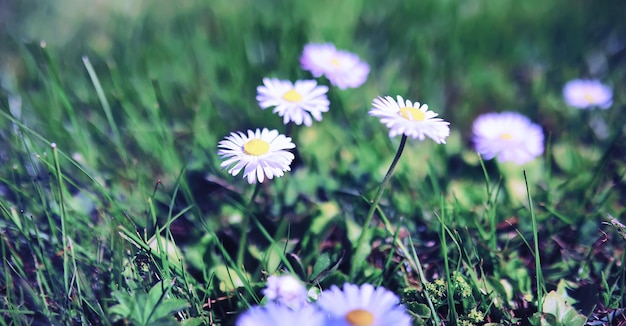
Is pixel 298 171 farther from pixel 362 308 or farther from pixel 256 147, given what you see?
pixel 362 308

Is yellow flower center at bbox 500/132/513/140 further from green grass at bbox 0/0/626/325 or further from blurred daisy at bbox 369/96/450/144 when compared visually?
blurred daisy at bbox 369/96/450/144

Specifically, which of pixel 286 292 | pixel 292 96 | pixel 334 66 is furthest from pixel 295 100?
pixel 286 292

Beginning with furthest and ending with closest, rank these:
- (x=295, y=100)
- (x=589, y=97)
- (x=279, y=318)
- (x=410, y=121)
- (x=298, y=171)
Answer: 1. (x=589, y=97)
2. (x=298, y=171)
3. (x=295, y=100)
4. (x=410, y=121)
5. (x=279, y=318)

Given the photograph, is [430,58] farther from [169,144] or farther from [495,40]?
[169,144]

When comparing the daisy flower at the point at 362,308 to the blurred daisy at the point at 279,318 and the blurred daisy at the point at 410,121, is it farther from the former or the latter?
the blurred daisy at the point at 410,121

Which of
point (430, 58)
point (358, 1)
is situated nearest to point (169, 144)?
point (430, 58)

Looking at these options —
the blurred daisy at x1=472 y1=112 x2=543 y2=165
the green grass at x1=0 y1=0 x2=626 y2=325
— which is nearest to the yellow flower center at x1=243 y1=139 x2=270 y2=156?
the green grass at x1=0 y1=0 x2=626 y2=325
